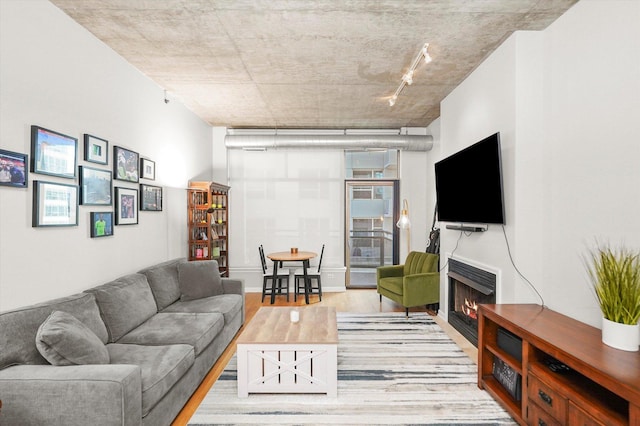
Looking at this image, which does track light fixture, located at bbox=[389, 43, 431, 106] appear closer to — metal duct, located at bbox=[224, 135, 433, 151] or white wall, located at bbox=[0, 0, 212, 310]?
metal duct, located at bbox=[224, 135, 433, 151]

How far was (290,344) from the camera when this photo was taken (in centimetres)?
255

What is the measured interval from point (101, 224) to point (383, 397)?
290 centimetres

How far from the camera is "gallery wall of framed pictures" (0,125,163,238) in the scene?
221 centimetres

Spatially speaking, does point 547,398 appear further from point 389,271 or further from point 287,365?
point 389,271

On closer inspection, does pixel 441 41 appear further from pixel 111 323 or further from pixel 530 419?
pixel 111 323

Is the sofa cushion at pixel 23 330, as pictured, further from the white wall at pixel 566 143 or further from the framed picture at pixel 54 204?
the white wall at pixel 566 143

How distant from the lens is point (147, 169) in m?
3.74

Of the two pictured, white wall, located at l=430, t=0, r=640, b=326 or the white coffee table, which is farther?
the white coffee table

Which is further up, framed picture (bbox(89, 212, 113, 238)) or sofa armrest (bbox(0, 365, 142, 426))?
framed picture (bbox(89, 212, 113, 238))

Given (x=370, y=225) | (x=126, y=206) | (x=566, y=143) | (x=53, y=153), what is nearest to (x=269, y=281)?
(x=370, y=225)

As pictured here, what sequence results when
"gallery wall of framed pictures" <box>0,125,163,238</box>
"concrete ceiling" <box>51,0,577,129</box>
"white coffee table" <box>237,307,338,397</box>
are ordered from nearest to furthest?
"gallery wall of framed pictures" <box>0,125,163,238</box>
"concrete ceiling" <box>51,0,577,129</box>
"white coffee table" <box>237,307,338,397</box>

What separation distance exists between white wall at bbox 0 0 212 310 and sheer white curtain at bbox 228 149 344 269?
2.02 metres

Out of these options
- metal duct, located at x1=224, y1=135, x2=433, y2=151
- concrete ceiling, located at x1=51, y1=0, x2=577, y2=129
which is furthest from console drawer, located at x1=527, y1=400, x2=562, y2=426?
metal duct, located at x1=224, y1=135, x2=433, y2=151

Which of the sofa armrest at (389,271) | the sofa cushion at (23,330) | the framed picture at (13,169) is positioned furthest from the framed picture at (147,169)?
the sofa armrest at (389,271)
